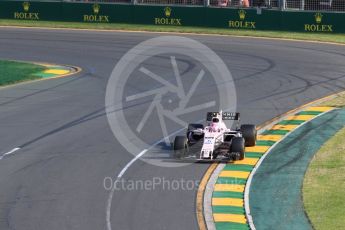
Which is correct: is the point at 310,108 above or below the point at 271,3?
below

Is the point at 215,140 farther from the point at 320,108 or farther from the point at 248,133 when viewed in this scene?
the point at 320,108

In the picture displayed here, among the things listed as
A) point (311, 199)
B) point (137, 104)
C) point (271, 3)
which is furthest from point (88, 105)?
point (271, 3)

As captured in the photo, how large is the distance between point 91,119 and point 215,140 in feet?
24.1

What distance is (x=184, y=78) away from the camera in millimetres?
38812

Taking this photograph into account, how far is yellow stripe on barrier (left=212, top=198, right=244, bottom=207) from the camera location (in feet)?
67.7

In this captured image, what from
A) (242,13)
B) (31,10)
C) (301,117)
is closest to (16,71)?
(301,117)

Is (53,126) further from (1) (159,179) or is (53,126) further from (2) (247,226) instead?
(2) (247,226)

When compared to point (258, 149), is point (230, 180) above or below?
below

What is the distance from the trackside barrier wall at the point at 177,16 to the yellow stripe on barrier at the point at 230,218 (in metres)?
34.8

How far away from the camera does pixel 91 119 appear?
99.9 ft

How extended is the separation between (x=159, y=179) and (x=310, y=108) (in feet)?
37.5

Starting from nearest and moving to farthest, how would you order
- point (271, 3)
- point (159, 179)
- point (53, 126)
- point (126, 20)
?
1. point (159, 179)
2. point (53, 126)
3. point (271, 3)
4. point (126, 20)

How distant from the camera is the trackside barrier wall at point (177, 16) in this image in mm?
52969

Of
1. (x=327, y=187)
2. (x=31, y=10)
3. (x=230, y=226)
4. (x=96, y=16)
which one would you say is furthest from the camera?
(x=31, y=10)
